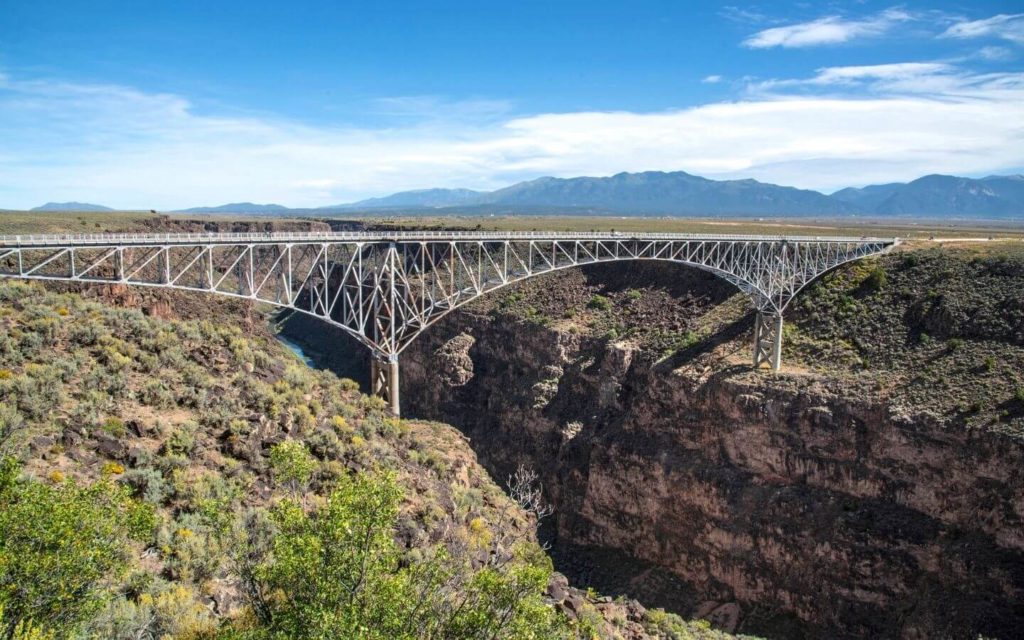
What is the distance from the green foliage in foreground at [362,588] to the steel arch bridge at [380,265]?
1527cm

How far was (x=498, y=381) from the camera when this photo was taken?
59781mm

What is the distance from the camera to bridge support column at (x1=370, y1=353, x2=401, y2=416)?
33.2 m

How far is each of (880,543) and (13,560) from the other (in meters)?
36.9

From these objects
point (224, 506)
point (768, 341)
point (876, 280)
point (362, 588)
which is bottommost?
point (768, 341)

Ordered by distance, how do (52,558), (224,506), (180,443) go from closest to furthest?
1. (52,558)
2. (224,506)
3. (180,443)

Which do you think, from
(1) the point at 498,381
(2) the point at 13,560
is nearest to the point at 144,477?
(2) the point at 13,560

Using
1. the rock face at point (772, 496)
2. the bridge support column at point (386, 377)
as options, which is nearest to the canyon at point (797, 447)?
the rock face at point (772, 496)

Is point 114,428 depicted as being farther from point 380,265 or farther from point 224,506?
point 380,265

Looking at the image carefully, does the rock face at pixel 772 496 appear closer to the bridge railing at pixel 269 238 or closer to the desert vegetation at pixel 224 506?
the bridge railing at pixel 269 238

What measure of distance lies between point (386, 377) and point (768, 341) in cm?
2613

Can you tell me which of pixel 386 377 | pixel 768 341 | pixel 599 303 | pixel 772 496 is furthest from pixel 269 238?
pixel 599 303

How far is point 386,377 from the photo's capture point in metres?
33.4

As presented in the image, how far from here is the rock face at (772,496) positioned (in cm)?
3341

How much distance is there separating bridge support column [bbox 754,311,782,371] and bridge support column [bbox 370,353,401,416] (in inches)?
930
